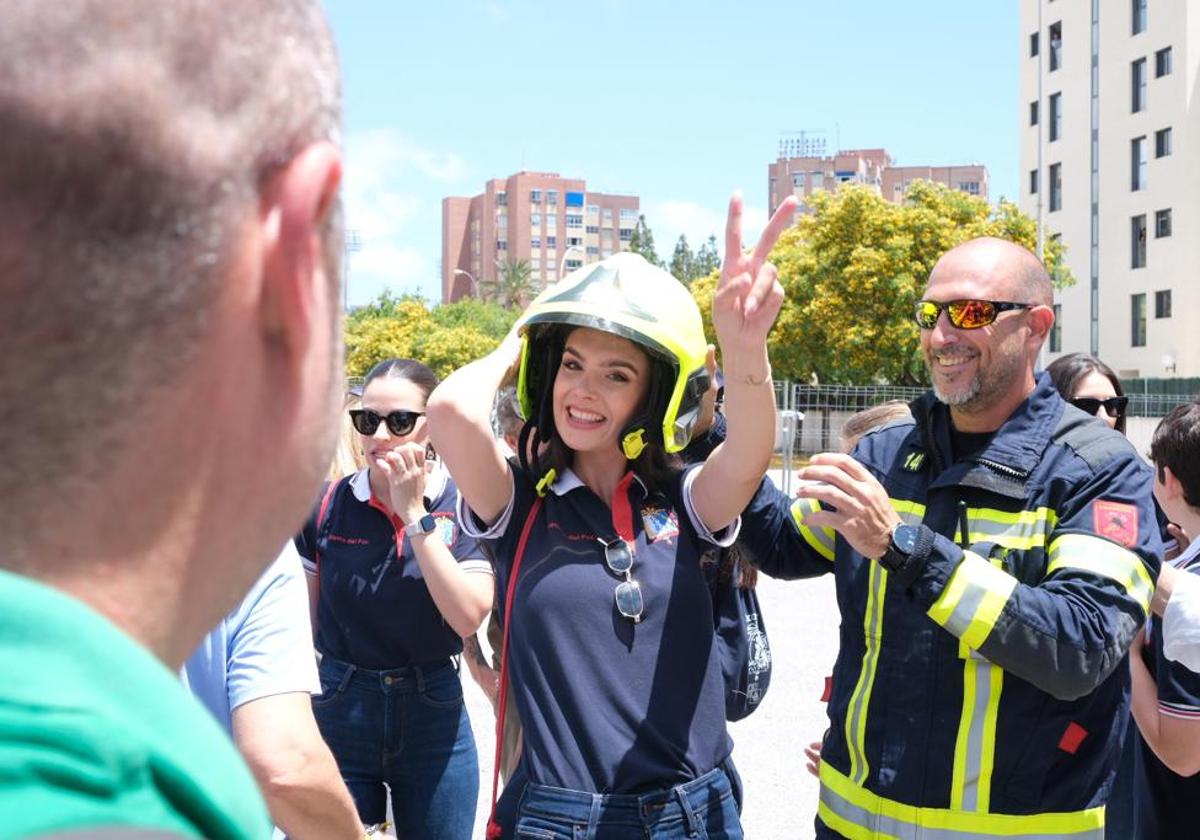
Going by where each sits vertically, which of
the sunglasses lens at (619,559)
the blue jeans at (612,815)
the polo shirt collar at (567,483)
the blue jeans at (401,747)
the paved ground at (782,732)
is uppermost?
the polo shirt collar at (567,483)

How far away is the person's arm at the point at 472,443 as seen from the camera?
9.70 ft

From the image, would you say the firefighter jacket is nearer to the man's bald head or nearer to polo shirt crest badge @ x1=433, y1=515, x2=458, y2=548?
the man's bald head

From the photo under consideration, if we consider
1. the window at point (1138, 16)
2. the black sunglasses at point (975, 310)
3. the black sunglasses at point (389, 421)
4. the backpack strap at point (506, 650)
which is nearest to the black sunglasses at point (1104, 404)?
the black sunglasses at point (975, 310)

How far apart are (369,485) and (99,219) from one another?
3764 millimetres

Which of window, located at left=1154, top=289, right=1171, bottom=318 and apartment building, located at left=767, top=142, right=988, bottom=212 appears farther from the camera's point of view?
apartment building, located at left=767, top=142, right=988, bottom=212

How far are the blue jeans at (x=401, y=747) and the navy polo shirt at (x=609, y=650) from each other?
47.6 inches

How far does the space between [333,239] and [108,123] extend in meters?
0.18

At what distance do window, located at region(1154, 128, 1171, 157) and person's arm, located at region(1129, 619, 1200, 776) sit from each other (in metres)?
42.6

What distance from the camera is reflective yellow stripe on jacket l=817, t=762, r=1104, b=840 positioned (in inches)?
114

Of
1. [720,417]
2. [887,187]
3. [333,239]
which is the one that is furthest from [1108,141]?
[887,187]

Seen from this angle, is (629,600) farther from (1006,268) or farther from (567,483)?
(1006,268)

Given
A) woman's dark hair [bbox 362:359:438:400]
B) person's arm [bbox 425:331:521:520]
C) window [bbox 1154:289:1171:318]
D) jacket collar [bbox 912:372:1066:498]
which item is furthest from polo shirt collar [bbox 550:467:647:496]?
window [bbox 1154:289:1171:318]

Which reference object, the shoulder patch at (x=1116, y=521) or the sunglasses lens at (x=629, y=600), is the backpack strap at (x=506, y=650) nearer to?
the sunglasses lens at (x=629, y=600)

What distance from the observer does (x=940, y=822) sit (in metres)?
2.96
